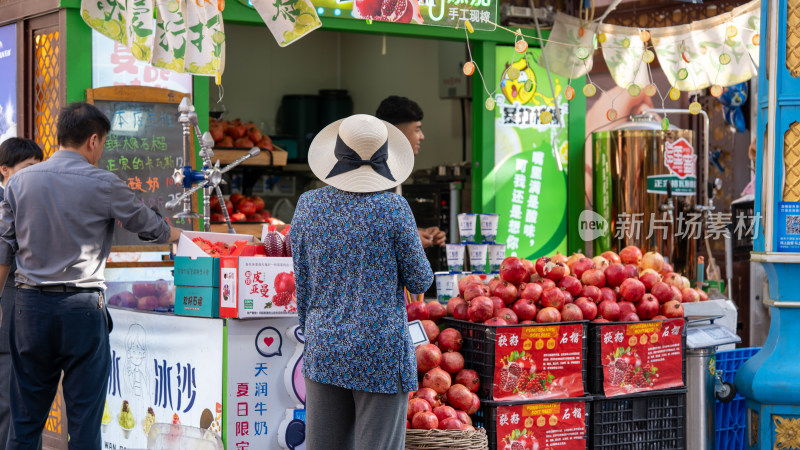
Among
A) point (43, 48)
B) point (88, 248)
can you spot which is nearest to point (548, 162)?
point (43, 48)

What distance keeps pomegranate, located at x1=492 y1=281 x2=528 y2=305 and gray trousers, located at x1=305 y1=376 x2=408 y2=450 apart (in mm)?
1369

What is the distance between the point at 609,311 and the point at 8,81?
15.1 ft

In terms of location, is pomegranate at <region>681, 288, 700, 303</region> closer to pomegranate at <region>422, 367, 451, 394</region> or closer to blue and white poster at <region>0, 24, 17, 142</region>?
pomegranate at <region>422, 367, 451, 394</region>

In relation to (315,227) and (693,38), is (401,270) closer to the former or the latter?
(315,227)

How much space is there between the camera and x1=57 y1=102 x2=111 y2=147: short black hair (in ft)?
15.4

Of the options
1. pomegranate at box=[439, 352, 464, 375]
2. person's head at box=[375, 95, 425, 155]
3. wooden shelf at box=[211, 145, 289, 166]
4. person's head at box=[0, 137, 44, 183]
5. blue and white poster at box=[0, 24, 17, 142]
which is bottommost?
pomegranate at box=[439, 352, 464, 375]

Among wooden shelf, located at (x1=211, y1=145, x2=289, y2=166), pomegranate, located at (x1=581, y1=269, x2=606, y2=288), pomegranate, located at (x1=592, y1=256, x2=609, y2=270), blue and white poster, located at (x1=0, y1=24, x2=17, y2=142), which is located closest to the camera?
pomegranate, located at (x1=581, y1=269, x2=606, y2=288)

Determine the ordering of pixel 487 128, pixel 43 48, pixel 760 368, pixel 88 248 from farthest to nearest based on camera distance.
→ 1. pixel 487 128
2. pixel 43 48
3. pixel 760 368
4. pixel 88 248

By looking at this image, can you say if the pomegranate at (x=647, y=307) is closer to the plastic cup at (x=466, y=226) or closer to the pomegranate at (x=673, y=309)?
the pomegranate at (x=673, y=309)

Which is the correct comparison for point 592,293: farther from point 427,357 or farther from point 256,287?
point 256,287

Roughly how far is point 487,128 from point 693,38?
1.89 meters

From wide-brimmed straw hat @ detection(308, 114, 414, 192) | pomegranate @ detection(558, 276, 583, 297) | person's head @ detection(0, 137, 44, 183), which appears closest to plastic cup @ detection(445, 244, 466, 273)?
pomegranate @ detection(558, 276, 583, 297)

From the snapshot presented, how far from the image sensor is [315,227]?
385 cm

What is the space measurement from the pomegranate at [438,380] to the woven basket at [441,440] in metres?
0.28
